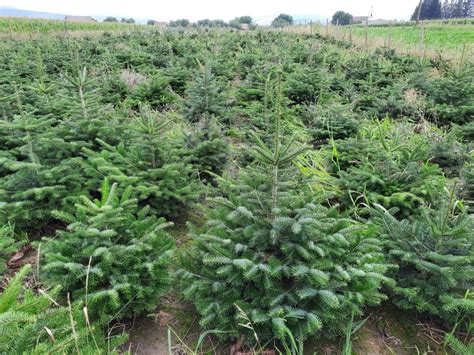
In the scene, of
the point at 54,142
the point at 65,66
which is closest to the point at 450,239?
the point at 54,142

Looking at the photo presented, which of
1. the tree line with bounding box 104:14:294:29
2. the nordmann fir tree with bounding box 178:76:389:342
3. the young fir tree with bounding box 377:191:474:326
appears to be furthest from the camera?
the tree line with bounding box 104:14:294:29

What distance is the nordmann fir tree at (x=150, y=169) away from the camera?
11.1 ft

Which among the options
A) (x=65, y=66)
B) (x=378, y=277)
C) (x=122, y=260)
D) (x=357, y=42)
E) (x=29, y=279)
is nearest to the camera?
(x=378, y=277)

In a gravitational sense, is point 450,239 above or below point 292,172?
below

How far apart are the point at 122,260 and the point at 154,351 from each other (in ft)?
2.35

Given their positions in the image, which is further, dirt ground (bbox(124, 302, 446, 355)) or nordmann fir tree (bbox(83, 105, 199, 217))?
nordmann fir tree (bbox(83, 105, 199, 217))

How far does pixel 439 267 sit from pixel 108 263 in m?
2.32

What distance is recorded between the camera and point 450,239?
2.44m

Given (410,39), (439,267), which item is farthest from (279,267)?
(410,39)

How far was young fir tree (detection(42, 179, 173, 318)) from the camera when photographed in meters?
2.26

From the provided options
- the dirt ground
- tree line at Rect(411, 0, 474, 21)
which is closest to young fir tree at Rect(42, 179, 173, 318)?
the dirt ground

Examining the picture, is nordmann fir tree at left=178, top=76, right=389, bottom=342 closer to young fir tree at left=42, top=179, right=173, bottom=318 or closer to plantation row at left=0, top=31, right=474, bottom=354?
plantation row at left=0, top=31, right=474, bottom=354

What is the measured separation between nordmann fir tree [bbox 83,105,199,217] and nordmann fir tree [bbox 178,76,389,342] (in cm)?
114

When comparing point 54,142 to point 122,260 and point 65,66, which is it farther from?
point 65,66
